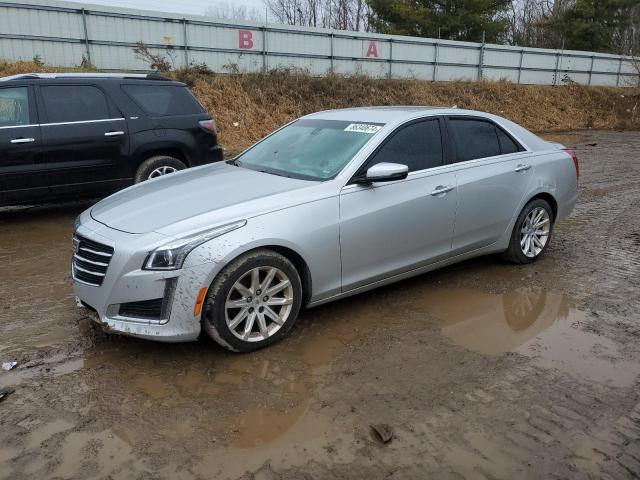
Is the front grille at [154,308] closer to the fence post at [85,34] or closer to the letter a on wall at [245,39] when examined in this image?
the fence post at [85,34]

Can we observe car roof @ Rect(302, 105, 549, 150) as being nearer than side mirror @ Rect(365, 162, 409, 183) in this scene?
No

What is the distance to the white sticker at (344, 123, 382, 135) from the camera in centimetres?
463

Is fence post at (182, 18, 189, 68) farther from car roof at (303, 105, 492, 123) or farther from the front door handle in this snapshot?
the front door handle

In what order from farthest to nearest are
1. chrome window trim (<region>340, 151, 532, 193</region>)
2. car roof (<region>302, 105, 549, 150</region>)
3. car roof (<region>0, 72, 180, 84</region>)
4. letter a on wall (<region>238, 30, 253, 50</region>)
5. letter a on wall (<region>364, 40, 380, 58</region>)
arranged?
letter a on wall (<region>364, 40, 380, 58</region>), letter a on wall (<region>238, 30, 253, 50</region>), car roof (<region>0, 72, 180, 84</region>), car roof (<region>302, 105, 549, 150</region>), chrome window trim (<region>340, 151, 532, 193</region>)

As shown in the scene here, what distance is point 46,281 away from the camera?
5156mm

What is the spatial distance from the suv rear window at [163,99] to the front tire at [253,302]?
4926mm

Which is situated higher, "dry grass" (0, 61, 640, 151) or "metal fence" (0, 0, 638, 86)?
"metal fence" (0, 0, 638, 86)

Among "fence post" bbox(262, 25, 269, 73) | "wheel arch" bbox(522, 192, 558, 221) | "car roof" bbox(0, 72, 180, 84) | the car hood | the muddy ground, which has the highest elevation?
"fence post" bbox(262, 25, 269, 73)

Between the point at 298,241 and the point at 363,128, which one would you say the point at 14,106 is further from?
the point at 298,241

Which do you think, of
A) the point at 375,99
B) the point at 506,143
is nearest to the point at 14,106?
the point at 506,143

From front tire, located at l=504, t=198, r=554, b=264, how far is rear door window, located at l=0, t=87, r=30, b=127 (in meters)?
5.94

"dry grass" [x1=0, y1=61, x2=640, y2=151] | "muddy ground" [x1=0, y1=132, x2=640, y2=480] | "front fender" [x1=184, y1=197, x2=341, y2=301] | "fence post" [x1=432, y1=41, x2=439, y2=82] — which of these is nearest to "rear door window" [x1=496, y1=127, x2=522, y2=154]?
"muddy ground" [x1=0, y1=132, x2=640, y2=480]

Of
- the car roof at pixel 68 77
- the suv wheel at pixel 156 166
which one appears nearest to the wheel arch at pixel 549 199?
the suv wheel at pixel 156 166

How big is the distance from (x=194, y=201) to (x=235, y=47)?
1655 centimetres
